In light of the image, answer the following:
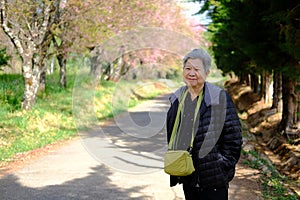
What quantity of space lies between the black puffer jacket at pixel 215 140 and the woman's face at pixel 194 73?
9 cm

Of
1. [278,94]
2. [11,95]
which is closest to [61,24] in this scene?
[11,95]

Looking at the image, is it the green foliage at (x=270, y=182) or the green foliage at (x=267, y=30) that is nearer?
the green foliage at (x=270, y=182)

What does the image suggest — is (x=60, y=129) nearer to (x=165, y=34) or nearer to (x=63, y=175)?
(x=63, y=175)

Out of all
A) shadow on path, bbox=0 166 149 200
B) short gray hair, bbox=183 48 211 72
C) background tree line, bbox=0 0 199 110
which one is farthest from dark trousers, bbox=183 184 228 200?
background tree line, bbox=0 0 199 110

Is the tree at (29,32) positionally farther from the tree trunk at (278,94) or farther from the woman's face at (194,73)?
the woman's face at (194,73)

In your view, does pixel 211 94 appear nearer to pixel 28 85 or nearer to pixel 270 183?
pixel 270 183

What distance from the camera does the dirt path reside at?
574 cm

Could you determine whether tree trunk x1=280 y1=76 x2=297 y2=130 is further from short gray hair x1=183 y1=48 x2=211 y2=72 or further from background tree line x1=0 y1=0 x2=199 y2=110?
short gray hair x1=183 y1=48 x2=211 y2=72

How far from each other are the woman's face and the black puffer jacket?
3.4 inches

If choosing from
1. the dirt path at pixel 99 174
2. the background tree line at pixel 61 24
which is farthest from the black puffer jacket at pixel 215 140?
the background tree line at pixel 61 24

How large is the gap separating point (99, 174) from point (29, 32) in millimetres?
7321

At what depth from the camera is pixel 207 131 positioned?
301 centimetres

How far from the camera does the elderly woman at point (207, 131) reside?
2.99m

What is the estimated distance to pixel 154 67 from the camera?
51.5 feet
